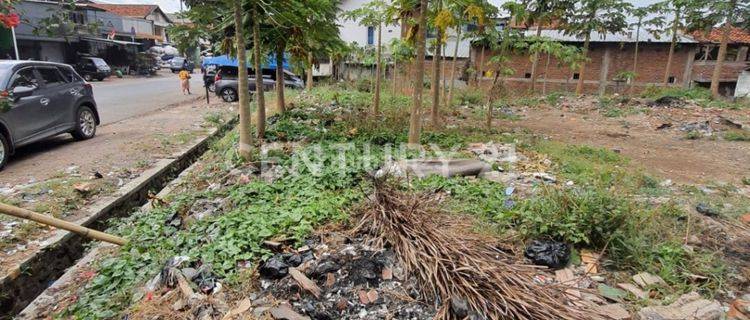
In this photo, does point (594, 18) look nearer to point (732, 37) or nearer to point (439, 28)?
point (732, 37)

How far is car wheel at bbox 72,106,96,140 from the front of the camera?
8742 millimetres

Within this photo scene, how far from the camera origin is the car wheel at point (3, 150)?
22.0 feet

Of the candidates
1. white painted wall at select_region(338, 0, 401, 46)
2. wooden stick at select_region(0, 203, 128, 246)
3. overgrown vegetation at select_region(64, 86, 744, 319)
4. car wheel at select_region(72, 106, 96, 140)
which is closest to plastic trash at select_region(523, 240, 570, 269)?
overgrown vegetation at select_region(64, 86, 744, 319)

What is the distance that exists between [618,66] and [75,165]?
2486 centimetres

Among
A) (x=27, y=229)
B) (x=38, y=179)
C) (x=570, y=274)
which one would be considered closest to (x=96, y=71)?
(x=38, y=179)

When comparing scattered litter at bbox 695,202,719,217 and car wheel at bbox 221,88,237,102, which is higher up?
car wheel at bbox 221,88,237,102

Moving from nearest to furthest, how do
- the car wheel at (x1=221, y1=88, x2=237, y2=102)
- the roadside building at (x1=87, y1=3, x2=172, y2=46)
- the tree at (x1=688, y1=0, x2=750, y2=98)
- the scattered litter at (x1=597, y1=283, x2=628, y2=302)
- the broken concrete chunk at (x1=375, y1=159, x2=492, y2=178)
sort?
the scattered litter at (x1=597, y1=283, x2=628, y2=302), the broken concrete chunk at (x1=375, y1=159, x2=492, y2=178), the tree at (x1=688, y1=0, x2=750, y2=98), the car wheel at (x1=221, y1=88, x2=237, y2=102), the roadside building at (x1=87, y1=3, x2=172, y2=46)

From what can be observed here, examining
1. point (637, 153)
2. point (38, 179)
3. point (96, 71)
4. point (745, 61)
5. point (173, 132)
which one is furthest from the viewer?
point (96, 71)

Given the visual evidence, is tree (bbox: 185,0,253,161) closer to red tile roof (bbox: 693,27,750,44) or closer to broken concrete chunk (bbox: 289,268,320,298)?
broken concrete chunk (bbox: 289,268,320,298)

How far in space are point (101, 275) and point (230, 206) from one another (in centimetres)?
147

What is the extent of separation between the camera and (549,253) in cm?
357

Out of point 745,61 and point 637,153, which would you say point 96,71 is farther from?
point 745,61

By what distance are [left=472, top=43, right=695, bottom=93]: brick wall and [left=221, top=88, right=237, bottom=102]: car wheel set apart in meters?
13.7

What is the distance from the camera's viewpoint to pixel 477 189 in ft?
17.1
